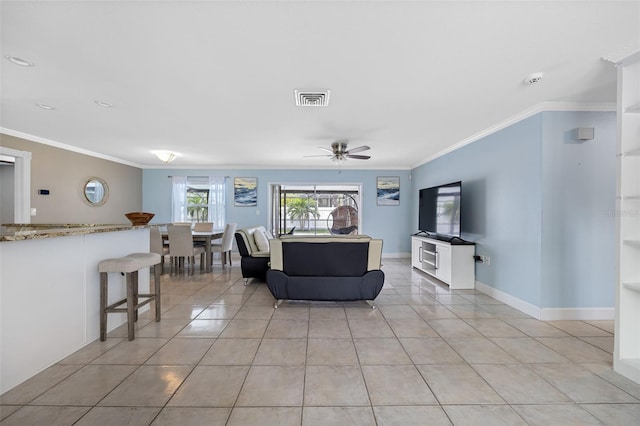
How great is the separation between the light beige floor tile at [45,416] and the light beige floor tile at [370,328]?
6.67ft

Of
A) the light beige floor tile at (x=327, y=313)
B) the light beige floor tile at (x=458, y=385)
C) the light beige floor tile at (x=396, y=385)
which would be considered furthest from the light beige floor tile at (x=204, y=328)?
the light beige floor tile at (x=458, y=385)

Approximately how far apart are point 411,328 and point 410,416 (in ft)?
4.29

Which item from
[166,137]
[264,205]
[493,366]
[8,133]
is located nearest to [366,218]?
[264,205]

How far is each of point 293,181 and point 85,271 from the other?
5.28 m

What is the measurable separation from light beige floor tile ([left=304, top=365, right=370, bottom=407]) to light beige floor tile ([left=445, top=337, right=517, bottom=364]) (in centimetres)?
96

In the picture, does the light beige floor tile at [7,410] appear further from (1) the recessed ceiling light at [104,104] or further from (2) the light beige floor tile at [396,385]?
(1) the recessed ceiling light at [104,104]

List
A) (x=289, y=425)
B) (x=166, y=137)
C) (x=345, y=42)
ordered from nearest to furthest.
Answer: (x=289, y=425) → (x=345, y=42) → (x=166, y=137)

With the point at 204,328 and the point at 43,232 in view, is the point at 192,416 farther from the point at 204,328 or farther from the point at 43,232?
the point at 43,232

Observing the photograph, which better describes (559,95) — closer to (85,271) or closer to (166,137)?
(85,271)

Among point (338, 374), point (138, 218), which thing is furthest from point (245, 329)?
point (138, 218)

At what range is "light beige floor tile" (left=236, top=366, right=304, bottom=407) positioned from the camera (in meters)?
1.73

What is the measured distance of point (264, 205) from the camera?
7359 mm

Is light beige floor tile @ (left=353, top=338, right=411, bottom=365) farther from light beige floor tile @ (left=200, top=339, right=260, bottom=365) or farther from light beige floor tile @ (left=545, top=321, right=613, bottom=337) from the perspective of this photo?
light beige floor tile @ (left=545, top=321, right=613, bottom=337)

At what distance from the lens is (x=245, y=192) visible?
735cm
